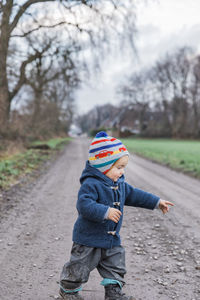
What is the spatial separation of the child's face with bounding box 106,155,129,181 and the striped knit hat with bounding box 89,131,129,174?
33 mm

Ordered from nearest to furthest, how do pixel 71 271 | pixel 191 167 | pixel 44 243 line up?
pixel 71 271 → pixel 44 243 → pixel 191 167

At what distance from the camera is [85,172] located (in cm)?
272

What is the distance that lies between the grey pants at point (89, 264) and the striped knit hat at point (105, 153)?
69 centimetres

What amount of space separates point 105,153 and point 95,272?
4.97 feet

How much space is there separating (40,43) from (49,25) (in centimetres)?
256

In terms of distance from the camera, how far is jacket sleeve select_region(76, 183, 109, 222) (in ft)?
8.05

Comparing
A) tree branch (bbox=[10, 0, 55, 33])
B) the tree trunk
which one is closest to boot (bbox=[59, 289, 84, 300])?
the tree trunk

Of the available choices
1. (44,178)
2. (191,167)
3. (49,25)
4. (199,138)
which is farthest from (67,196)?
(199,138)

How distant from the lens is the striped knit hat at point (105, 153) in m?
2.66

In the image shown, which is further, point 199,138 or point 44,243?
point 199,138

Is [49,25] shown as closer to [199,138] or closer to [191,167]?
[191,167]

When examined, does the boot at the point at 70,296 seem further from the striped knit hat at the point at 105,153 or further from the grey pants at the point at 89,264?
the striped knit hat at the point at 105,153

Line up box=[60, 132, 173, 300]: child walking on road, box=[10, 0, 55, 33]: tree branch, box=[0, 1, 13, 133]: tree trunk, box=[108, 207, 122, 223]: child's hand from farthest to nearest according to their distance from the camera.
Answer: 1. box=[10, 0, 55, 33]: tree branch
2. box=[0, 1, 13, 133]: tree trunk
3. box=[60, 132, 173, 300]: child walking on road
4. box=[108, 207, 122, 223]: child's hand

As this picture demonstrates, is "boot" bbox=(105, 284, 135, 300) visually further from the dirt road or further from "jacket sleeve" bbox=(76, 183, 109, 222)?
A: "jacket sleeve" bbox=(76, 183, 109, 222)
